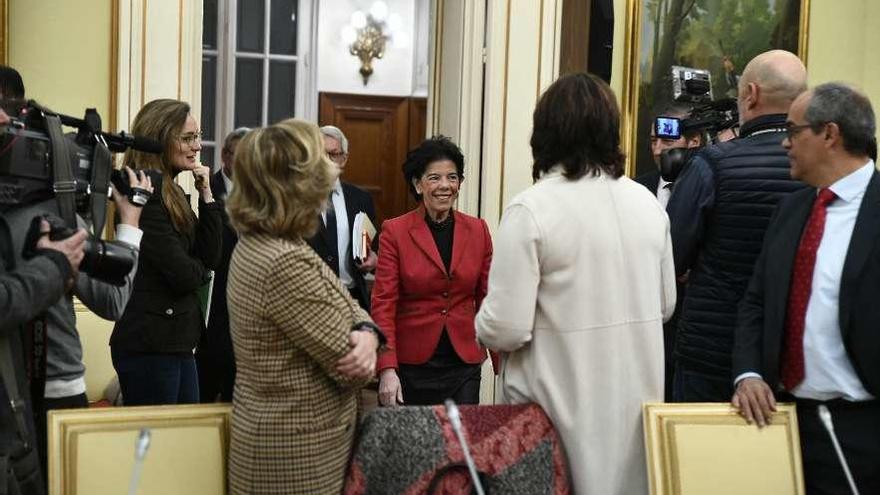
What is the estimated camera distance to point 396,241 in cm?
396

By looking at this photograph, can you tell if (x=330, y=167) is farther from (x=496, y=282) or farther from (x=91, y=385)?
(x=91, y=385)

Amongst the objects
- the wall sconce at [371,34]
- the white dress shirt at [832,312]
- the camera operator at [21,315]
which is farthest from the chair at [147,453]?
the wall sconce at [371,34]

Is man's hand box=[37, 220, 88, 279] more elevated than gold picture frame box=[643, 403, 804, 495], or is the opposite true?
man's hand box=[37, 220, 88, 279]

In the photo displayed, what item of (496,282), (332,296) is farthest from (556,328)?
(332,296)

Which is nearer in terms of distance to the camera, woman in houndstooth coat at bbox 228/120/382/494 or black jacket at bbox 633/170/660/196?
woman in houndstooth coat at bbox 228/120/382/494

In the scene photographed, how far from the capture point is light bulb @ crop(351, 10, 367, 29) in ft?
36.0

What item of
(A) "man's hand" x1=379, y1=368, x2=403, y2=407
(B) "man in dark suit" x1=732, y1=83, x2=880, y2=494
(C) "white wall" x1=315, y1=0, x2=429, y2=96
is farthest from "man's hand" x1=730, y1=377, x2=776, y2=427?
(C) "white wall" x1=315, y1=0, x2=429, y2=96

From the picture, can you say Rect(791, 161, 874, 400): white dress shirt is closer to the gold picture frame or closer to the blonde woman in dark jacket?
the gold picture frame

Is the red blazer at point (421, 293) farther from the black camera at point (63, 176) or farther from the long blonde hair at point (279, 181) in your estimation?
the long blonde hair at point (279, 181)

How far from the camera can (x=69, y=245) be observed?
93.9 inches

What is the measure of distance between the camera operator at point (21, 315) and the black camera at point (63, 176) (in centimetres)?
5

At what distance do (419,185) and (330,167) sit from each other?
167 centimetres

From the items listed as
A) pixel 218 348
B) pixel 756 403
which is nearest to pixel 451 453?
pixel 756 403

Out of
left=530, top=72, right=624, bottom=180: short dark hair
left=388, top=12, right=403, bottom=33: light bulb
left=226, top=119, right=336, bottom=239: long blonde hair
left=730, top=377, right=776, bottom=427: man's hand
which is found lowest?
left=730, top=377, right=776, bottom=427: man's hand
